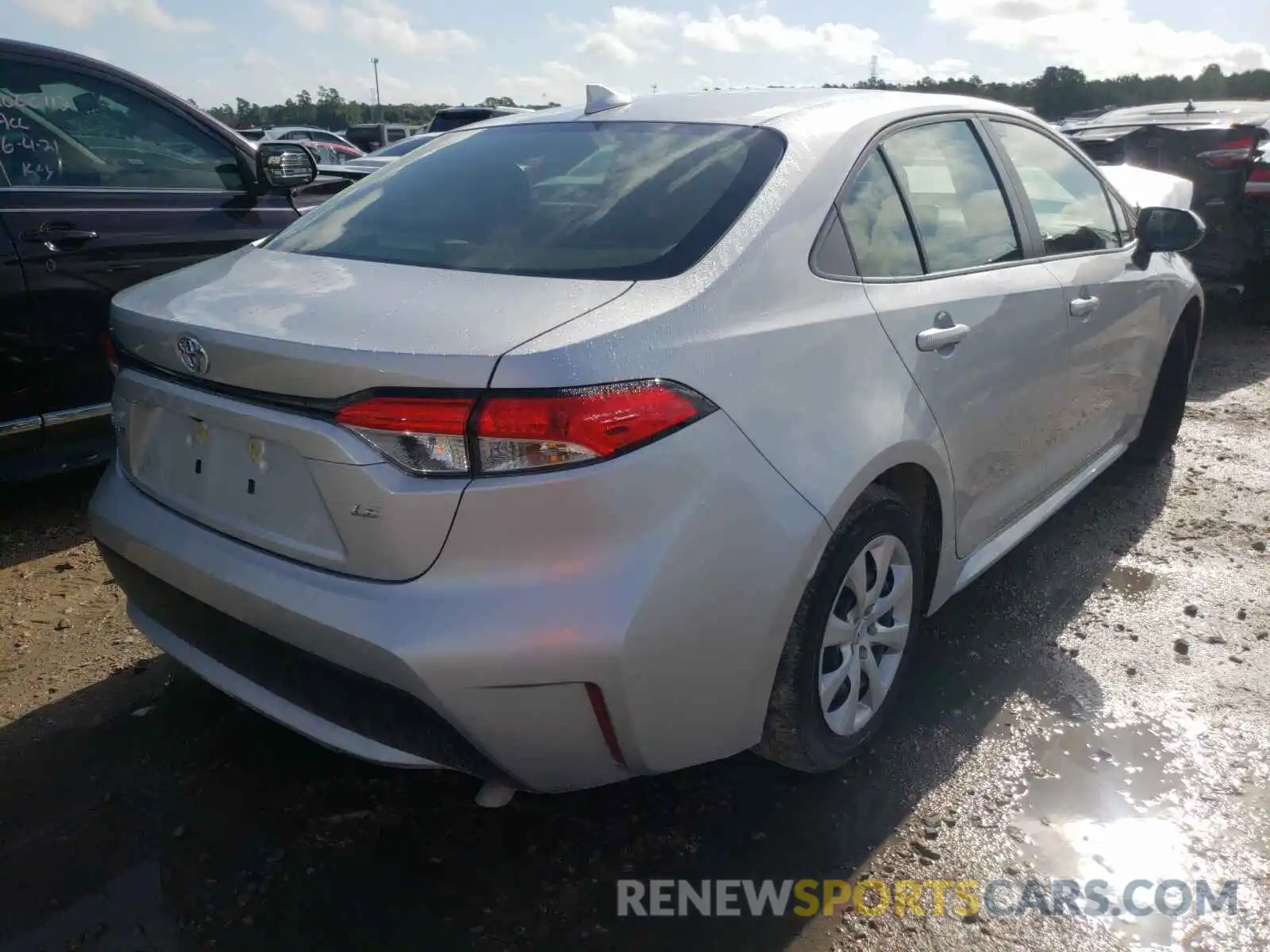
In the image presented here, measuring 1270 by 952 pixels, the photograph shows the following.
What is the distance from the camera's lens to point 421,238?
8.07 feet

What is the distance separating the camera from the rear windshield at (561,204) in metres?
2.21

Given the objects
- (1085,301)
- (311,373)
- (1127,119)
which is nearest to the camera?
(311,373)

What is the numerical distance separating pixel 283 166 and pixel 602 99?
6.57 feet

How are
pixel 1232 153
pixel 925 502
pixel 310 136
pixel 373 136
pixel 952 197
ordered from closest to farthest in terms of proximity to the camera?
pixel 925 502 < pixel 952 197 < pixel 1232 153 < pixel 310 136 < pixel 373 136

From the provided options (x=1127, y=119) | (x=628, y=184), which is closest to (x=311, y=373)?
(x=628, y=184)

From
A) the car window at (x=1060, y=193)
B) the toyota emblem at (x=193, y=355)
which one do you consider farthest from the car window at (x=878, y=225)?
the toyota emblem at (x=193, y=355)

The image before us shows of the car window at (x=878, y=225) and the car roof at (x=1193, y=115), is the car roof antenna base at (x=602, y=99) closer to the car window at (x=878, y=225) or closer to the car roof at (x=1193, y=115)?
the car window at (x=878, y=225)

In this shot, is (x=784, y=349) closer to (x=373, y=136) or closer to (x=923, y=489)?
(x=923, y=489)

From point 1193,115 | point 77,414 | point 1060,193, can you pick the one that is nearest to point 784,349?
point 1060,193

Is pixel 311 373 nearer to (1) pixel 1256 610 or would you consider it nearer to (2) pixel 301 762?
(2) pixel 301 762

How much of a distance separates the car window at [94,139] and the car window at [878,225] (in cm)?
302

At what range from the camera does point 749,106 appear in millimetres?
2760

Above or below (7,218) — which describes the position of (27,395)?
below

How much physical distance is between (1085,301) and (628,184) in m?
1.71
